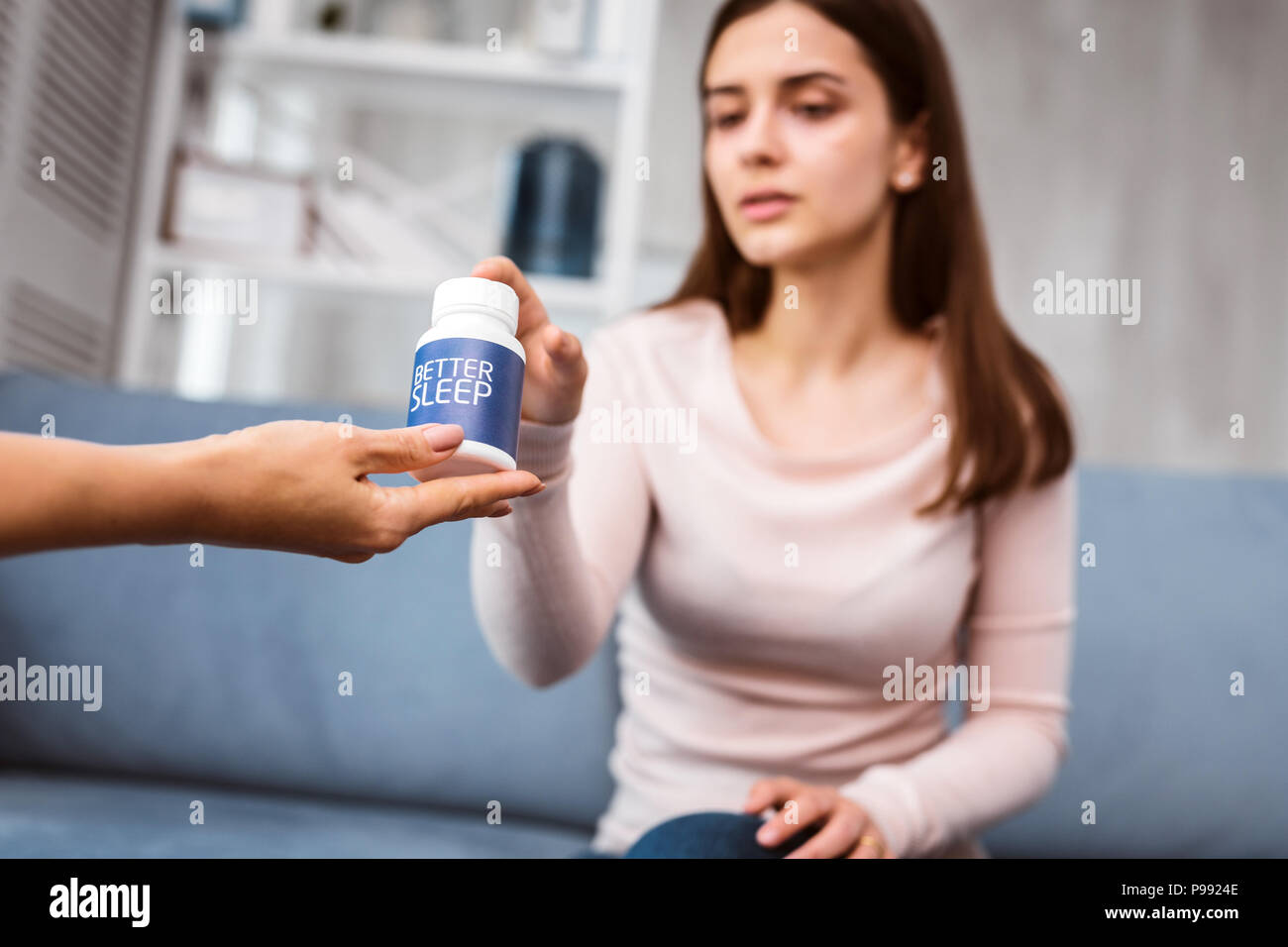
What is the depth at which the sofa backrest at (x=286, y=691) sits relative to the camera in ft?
3.39

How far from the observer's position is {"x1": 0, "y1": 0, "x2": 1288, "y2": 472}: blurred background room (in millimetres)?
1584

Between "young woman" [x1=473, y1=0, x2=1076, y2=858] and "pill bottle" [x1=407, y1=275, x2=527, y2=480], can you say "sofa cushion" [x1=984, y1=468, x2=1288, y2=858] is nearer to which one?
"young woman" [x1=473, y1=0, x2=1076, y2=858]

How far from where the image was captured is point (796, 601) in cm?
85

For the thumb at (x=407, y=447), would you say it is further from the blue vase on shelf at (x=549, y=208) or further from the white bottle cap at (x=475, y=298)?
the blue vase on shelf at (x=549, y=208)

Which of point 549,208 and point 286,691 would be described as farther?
point 549,208

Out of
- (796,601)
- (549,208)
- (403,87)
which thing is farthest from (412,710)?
(403,87)

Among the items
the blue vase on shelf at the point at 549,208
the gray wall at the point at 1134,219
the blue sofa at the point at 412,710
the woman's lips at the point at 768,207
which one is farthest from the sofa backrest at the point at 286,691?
the gray wall at the point at 1134,219

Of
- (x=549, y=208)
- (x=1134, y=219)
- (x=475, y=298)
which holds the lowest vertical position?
(x=475, y=298)

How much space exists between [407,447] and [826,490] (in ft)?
1.76

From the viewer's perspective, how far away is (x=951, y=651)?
933 millimetres

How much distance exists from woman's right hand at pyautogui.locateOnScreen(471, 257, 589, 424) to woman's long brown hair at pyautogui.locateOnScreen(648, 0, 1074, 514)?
1.39 ft

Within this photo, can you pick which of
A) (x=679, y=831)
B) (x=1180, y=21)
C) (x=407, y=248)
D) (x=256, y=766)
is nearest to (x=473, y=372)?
(x=679, y=831)

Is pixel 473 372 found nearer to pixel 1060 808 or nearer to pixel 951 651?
pixel 951 651

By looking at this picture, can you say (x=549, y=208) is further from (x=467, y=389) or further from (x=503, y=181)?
(x=467, y=389)
